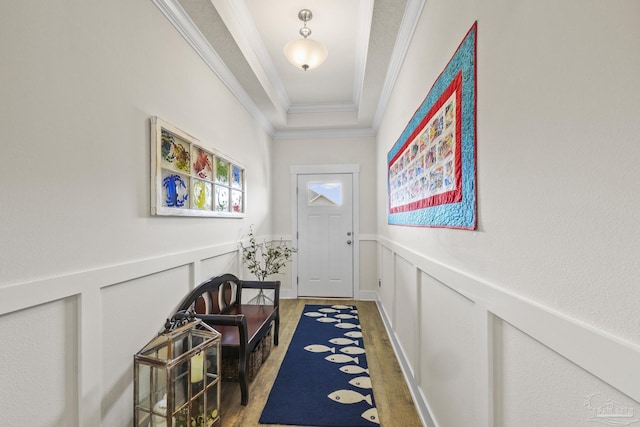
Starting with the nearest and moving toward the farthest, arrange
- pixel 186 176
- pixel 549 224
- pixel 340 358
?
1. pixel 549 224
2. pixel 186 176
3. pixel 340 358

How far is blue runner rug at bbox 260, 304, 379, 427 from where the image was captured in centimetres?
Result: 176

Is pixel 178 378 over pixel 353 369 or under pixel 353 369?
over

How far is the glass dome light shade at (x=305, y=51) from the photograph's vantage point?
221cm

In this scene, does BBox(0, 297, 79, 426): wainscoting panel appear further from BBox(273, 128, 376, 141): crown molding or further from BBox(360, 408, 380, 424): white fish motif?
BBox(273, 128, 376, 141): crown molding

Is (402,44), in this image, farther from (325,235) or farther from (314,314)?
(314,314)

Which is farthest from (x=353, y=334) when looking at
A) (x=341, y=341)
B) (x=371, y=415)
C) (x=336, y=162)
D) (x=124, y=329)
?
(x=336, y=162)

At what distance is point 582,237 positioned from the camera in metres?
0.60

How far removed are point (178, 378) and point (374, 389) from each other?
1321mm

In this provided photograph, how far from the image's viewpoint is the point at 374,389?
204 centimetres

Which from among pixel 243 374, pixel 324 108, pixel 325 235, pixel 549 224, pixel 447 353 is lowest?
pixel 243 374

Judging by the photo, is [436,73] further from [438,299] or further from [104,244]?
[104,244]

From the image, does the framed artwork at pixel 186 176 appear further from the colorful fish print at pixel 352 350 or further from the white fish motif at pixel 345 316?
the white fish motif at pixel 345 316

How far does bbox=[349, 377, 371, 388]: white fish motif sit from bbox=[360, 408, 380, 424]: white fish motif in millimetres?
252

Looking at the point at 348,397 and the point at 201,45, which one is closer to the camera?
the point at 348,397
